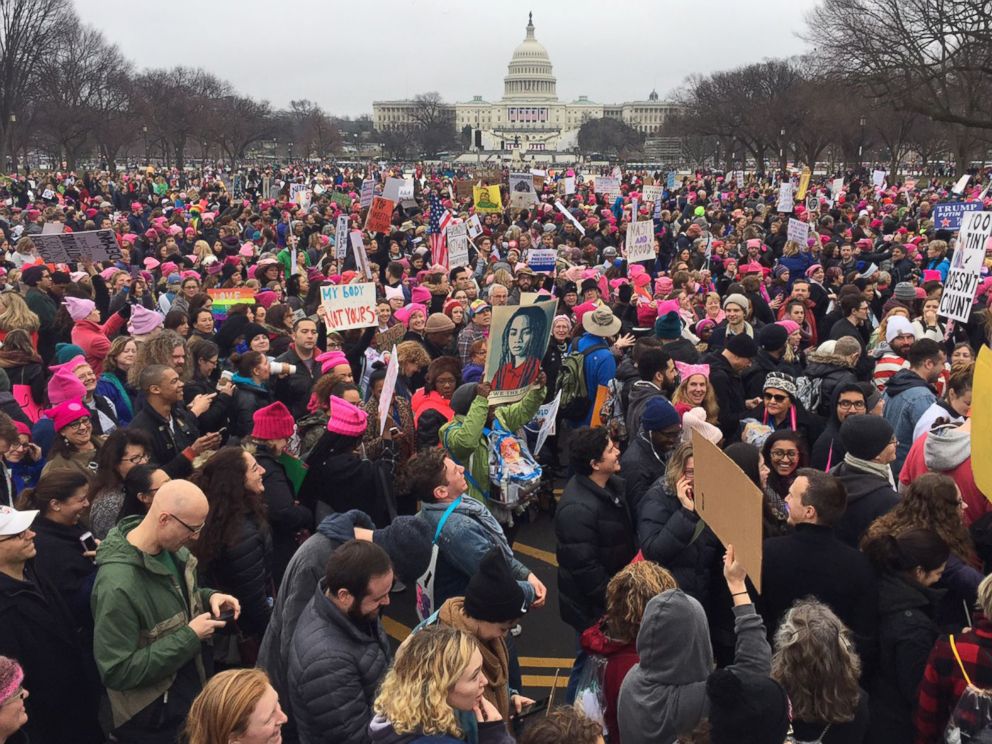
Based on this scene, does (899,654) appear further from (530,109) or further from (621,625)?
(530,109)

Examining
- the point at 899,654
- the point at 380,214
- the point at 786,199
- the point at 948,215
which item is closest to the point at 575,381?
the point at 899,654

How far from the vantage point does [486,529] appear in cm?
414

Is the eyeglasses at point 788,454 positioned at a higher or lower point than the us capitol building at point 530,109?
lower

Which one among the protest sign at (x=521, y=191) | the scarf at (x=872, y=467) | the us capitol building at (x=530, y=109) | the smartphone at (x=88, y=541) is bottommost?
the smartphone at (x=88, y=541)

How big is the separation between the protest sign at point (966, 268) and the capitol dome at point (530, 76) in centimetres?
17439

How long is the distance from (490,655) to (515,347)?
2.22 m

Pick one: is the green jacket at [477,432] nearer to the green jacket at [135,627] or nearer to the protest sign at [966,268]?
the green jacket at [135,627]

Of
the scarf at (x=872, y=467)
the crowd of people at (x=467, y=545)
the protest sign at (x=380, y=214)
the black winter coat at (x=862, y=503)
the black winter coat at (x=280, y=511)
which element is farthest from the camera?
the protest sign at (x=380, y=214)

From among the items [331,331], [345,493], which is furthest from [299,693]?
[331,331]

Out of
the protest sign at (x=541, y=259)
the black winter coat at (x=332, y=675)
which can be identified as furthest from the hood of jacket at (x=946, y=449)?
the protest sign at (x=541, y=259)

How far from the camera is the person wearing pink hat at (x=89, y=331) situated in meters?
7.44

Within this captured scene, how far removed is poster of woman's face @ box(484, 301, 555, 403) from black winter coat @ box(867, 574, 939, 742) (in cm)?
230

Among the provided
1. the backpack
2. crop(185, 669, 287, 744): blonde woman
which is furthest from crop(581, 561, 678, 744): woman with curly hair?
the backpack

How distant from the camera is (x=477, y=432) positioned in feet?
17.3
